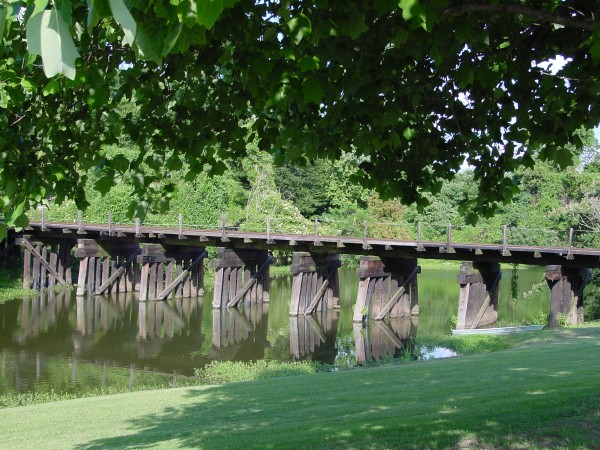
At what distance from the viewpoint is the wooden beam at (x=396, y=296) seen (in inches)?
979

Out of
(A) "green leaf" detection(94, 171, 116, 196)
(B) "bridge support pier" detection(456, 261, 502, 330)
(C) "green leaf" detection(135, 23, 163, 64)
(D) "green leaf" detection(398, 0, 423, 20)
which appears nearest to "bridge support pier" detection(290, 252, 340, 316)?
(B) "bridge support pier" detection(456, 261, 502, 330)

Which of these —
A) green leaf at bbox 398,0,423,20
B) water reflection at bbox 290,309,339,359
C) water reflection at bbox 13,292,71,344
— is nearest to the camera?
green leaf at bbox 398,0,423,20

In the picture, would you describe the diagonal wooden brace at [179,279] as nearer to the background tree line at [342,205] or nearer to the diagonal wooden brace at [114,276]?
the diagonal wooden brace at [114,276]

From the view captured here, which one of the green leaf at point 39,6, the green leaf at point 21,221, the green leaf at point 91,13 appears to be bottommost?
the green leaf at point 21,221

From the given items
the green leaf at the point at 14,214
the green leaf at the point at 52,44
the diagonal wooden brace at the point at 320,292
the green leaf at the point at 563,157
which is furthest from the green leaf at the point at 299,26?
the diagonal wooden brace at the point at 320,292

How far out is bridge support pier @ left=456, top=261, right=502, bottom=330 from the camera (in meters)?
22.1

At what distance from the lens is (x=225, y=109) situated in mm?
5328

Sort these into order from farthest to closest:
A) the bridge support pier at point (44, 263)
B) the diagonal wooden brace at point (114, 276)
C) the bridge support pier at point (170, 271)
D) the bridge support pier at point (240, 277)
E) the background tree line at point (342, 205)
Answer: the background tree line at point (342, 205) → the bridge support pier at point (44, 263) → the diagonal wooden brace at point (114, 276) → the bridge support pier at point (170, 271) → the bridge support pier at point (240, 277)

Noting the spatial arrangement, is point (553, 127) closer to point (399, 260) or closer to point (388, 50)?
point (388, 50)

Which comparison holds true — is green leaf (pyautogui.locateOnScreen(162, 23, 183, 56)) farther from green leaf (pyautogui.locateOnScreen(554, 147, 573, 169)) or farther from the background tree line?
the background tree line

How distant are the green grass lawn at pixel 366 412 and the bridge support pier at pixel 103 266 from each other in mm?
19309

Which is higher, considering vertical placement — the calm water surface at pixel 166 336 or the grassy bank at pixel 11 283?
the grassy bank at pixel 11 283

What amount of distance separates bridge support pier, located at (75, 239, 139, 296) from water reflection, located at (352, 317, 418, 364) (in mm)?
11948

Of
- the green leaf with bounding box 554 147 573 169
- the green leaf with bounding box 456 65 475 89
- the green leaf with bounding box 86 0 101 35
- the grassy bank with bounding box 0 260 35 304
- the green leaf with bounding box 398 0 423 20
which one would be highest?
the green leaf with bounding box 456 65 475 89
